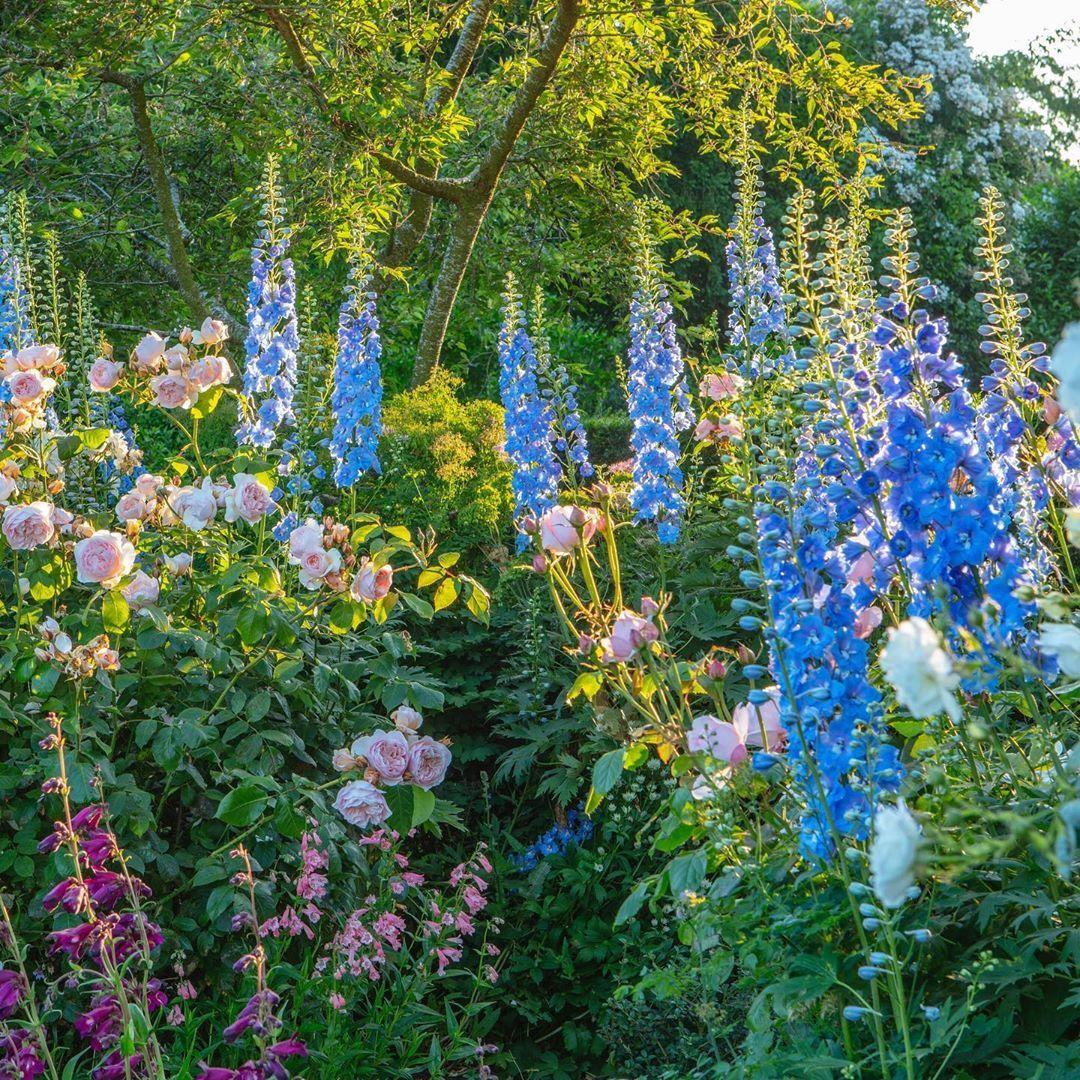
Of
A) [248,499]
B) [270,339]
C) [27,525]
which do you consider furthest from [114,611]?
[270,339]

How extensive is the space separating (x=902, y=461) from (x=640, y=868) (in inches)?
84.1

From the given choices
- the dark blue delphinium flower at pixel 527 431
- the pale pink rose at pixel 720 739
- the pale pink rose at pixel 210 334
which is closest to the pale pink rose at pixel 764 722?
the pale pink rose at pixel 720 739

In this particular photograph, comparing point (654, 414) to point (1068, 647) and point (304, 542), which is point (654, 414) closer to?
point (304, 542)

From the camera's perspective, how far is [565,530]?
8.71 feet

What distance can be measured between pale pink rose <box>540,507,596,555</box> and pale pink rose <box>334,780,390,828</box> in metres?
0.63

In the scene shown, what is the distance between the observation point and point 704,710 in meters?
3.96

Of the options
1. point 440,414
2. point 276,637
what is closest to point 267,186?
point 440,414

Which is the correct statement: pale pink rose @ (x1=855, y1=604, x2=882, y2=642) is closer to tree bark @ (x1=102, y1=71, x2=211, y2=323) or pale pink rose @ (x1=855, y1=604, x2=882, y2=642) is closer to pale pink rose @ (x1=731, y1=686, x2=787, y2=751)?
pale pink rose @ (x1=731, y1=686, x2=787, y2=751)

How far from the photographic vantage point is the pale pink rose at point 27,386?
10.6ft

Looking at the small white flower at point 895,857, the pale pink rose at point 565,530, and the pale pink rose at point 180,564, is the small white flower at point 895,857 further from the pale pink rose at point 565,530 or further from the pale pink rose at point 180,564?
the pale pink rose at point 180,564

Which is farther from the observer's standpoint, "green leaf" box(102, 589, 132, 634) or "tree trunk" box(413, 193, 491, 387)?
"tree trunk" box(413, 193, 491, 387)

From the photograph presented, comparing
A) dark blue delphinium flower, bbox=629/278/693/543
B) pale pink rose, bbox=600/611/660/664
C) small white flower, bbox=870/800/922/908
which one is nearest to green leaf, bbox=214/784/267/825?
pale pink rose, bbox=600/611/660/664

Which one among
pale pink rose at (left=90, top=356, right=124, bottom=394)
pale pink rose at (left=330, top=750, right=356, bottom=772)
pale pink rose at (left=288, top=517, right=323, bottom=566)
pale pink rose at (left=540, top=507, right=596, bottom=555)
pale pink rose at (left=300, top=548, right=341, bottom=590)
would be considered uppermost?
pale pink rose at (left=90, top=356, right=124, bottom=394)

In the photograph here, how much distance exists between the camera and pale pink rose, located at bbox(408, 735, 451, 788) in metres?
2.78
